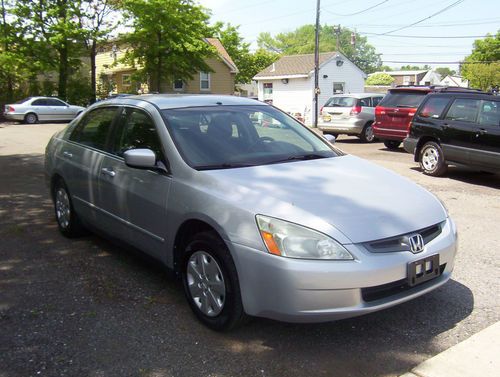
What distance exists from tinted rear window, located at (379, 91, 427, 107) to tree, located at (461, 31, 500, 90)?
42.9 m

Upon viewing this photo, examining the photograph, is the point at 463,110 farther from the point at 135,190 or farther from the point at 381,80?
the point at 381,80

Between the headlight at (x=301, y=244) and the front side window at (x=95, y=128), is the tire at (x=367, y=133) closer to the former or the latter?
the front side window at (x=95, y=128)

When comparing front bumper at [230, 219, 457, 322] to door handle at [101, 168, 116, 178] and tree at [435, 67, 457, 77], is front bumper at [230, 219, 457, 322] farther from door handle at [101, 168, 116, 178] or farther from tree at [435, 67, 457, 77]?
tree at [435, 67, 457, 77]

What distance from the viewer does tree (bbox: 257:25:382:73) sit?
103575 millimetres

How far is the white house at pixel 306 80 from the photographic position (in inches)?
1458

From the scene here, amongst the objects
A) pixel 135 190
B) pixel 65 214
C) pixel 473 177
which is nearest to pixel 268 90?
pixel 473 177

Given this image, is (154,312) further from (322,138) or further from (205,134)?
(322,138)

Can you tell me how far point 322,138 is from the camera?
196 inches

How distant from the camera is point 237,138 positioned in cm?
425

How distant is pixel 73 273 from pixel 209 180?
6.19ft

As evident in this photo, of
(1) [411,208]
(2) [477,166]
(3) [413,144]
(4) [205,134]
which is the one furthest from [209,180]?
(3) [413,144]

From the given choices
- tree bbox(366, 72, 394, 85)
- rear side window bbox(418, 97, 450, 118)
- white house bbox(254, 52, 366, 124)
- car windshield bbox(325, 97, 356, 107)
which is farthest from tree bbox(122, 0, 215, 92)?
tree bbox(366, 72, 394, 85)

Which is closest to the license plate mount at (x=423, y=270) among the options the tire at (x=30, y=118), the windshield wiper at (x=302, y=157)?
the windshield wiper at (x=302, y=157)

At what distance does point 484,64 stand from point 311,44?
58727mm
